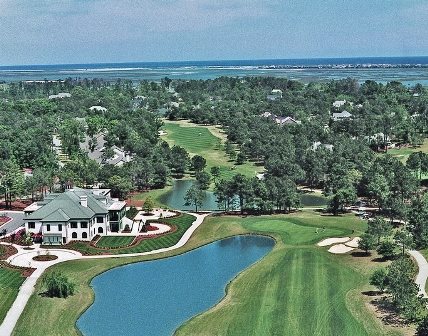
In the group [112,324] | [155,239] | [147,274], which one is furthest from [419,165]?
[112,324]

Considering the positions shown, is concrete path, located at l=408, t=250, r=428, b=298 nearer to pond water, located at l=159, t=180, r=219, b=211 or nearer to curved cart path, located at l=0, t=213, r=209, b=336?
curved cart path, located at l=0, t=213, r=209, b=336

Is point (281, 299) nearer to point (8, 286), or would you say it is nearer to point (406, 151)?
point (8, 286)

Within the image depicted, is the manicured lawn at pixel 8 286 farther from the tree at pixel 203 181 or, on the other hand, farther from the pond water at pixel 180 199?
the tree at pixel 203 181

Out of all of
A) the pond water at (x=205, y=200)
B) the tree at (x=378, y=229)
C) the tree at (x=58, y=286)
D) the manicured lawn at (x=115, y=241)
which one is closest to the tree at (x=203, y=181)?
the pond water at (x=205, y=200)

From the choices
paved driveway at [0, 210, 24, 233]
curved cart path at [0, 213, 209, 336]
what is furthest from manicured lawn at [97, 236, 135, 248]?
paved driveway at [0, 210, 24, 233]

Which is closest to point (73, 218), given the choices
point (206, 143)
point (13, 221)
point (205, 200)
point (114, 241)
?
point (114, 241)

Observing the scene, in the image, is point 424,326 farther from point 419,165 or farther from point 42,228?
point 419,165
